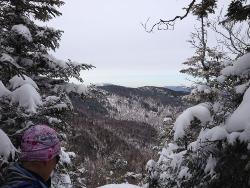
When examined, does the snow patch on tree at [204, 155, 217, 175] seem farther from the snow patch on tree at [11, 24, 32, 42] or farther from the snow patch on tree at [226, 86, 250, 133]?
the snow patch on tree at [11, 24, 32, 42]

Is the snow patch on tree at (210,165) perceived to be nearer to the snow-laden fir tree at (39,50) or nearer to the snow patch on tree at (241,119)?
the snow patch on tree at (241,119)

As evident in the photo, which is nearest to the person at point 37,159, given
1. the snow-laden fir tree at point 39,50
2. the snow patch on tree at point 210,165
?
the snow patch on tree at point 210,165

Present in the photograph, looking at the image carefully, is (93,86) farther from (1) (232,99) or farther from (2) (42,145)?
(2) (42,145)

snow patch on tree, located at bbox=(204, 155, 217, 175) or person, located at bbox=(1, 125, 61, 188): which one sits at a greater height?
person, located at bbox=(1, 125, 61, 188)

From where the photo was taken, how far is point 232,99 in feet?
21.5

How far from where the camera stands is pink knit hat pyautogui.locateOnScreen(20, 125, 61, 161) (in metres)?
2.77

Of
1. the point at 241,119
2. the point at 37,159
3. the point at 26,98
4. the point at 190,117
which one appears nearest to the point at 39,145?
the point at 37,159

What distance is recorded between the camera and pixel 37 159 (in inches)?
109

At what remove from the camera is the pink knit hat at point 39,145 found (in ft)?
9.10

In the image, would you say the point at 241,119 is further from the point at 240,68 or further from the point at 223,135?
the point at 240,68

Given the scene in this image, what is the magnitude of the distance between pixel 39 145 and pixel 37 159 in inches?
3.7

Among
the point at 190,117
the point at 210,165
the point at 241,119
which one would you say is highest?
the point at 241,119

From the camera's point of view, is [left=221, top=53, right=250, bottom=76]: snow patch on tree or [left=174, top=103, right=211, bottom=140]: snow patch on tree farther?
[left=174, top=103, right=211, bottom=140]: snow patch on tree

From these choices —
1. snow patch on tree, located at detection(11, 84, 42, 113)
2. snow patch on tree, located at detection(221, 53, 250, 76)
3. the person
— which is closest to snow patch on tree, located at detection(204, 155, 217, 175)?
snow patch on tree, located at detection(221, 53, 250, 76)
